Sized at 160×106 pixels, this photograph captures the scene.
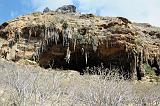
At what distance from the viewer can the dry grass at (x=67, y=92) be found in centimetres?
3328

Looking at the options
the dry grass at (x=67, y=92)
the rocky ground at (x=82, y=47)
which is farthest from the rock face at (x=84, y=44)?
the dry grass at (x=67, y=92)

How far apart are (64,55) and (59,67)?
5.11 feet

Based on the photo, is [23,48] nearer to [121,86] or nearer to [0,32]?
[0,32]

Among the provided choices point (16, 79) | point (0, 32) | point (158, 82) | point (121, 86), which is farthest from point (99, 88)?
point (0, 32)

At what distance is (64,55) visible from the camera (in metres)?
53.8

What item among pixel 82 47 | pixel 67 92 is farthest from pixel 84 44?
pixel 67 92

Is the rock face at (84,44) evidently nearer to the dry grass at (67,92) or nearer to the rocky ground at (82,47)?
the rocky ground at (82,47)

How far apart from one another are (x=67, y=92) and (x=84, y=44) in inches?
521

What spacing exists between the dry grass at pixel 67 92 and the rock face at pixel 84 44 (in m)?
7.05

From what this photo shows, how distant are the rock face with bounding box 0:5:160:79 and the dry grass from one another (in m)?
7.05

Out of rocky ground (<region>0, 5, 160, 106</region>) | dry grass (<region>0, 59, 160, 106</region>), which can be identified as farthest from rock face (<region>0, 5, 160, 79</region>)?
dry grass (<region>0, 59, 160, 106</region>)

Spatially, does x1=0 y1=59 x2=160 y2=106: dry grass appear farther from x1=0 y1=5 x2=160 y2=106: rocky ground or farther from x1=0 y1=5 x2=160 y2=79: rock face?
x1=0 y1=5 x2=160 y2=79: rock face

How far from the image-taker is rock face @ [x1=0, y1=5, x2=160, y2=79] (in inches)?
2057

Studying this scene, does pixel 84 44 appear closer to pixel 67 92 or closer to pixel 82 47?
pixel 82 47
